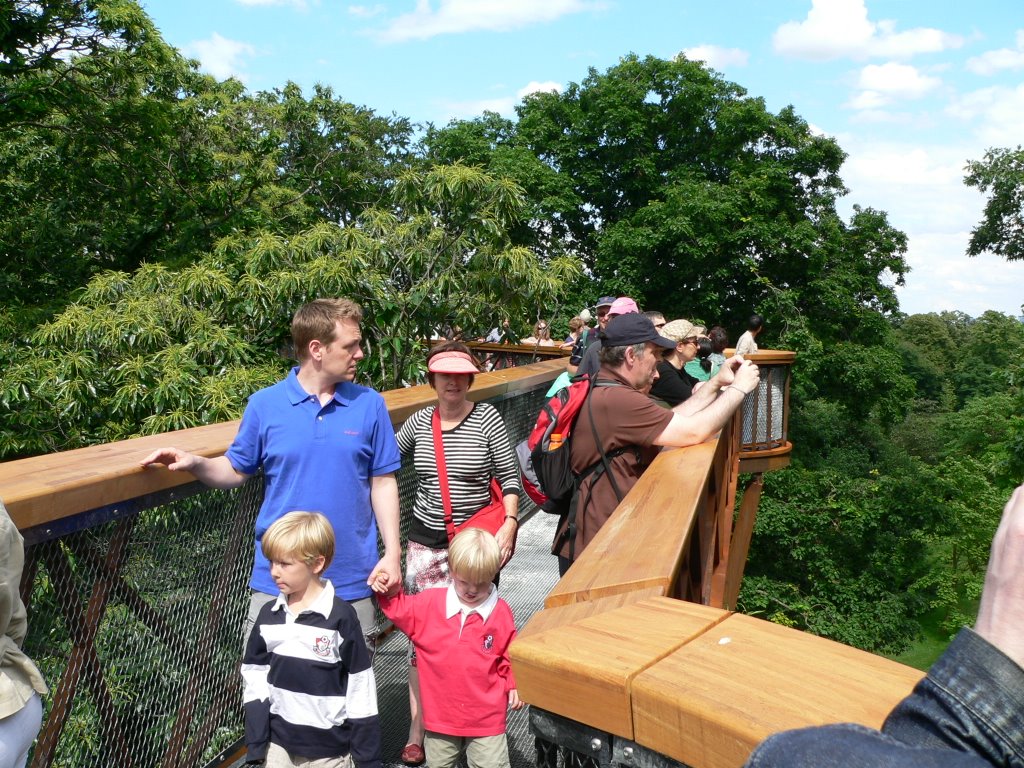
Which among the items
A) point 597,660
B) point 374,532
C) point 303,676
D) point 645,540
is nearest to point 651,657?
point 597,660

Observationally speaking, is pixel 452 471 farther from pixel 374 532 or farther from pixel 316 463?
pixel 316 463

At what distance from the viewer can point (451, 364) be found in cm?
388

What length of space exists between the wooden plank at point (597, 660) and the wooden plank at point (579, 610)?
0.36 feet

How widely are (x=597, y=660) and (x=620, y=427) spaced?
240 centimetres

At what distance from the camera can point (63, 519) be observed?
2.51 metres

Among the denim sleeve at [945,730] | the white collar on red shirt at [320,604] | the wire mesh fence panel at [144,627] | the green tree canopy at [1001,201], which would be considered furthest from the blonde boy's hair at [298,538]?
the green tree canopy at [1001,201]

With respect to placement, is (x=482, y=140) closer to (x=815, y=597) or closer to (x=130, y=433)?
(x=815, y=597)

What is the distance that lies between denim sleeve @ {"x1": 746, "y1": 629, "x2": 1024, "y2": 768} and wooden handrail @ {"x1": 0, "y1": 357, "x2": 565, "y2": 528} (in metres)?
2.08

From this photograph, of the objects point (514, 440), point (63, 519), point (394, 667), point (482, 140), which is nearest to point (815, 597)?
point (482, 140)

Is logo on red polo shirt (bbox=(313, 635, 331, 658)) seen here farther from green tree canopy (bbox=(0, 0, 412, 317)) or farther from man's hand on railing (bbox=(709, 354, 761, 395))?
green tree canopy (bbox=(0, 0, 412, 317))

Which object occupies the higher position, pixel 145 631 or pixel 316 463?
pixel 316 463

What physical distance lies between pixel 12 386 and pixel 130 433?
5.16 feet

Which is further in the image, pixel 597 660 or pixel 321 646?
pixel 321 646

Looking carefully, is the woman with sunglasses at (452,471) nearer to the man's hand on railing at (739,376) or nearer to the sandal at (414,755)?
the sandal at (414,755)
